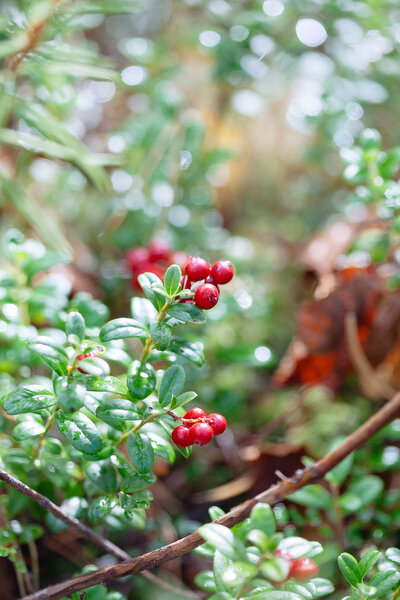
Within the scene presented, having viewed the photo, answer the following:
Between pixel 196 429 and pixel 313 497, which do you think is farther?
pixel 313 497

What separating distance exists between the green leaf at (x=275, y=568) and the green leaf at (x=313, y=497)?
1.49 ft

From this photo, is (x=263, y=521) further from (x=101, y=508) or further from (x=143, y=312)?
(x=143, y=312)

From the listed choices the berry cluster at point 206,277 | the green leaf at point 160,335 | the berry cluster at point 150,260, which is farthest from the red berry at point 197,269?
the berry cluster at point 150,260

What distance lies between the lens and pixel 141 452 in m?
1.04

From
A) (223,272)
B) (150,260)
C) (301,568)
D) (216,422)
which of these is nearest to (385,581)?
(301,568)

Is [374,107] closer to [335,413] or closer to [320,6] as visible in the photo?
[320,6]

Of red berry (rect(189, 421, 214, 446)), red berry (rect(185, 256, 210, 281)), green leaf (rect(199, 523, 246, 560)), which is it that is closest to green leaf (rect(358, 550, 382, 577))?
green leaf (rect(199, 523, 246, 560))

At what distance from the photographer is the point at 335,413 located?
1.91m

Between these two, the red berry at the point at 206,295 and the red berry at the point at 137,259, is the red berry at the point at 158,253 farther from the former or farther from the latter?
the red berry at the point at 206,295

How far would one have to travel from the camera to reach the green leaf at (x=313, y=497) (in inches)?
51.8

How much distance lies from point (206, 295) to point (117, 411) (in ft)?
0.88

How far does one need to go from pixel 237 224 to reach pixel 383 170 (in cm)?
125

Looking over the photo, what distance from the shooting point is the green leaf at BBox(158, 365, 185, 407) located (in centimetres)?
105

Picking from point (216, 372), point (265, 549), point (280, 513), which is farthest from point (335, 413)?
point (265, 549)
